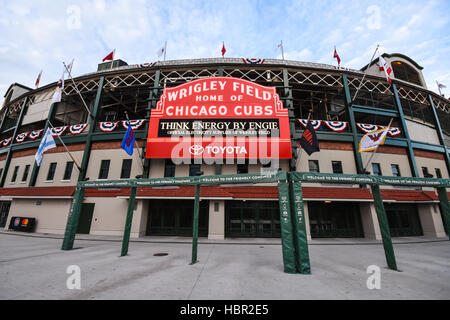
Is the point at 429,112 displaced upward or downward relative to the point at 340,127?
upward

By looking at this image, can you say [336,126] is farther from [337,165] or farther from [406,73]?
[406,73]

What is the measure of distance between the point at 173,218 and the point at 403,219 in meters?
20.5

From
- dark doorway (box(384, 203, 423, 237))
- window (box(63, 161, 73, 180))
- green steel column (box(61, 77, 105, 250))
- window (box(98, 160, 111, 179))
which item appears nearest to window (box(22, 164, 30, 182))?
window (box(63, 161, 73, 180))

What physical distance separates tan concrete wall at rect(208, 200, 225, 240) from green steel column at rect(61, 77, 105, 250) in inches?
324

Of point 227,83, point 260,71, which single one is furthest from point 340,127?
point 227,83

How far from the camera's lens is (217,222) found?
13859 mm

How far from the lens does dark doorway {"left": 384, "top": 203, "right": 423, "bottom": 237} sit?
15.5m

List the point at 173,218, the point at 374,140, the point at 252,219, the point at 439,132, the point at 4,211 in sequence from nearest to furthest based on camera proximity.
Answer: the point at 374,140, the point at 252,219, the point at 173,218, the point at 439,132, the point at 4,211

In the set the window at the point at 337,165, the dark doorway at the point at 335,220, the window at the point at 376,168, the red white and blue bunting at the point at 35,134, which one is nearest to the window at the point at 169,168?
the dark doorway at the point at 335,220

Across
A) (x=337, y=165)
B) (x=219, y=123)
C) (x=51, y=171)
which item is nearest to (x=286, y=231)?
(x=219, y=123)
